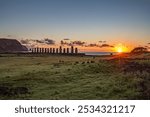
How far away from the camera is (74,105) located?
11711mm

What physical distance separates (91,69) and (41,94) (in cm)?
577

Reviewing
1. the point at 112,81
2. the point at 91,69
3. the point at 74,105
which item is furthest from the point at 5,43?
the point at 74,105

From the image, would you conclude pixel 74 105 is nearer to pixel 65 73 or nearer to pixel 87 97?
pixel 87 97

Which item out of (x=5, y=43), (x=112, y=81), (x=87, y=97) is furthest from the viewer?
(x=5, y=43)

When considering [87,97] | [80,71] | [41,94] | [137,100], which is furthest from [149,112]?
[80,71]

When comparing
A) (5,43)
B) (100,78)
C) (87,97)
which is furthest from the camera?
(5,43)

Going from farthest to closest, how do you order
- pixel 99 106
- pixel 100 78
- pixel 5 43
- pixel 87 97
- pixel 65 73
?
pixel 5 43
pixel 65 73
pixel 100 78
pixel 87 97
pixel 99 106

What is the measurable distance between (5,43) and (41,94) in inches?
1456

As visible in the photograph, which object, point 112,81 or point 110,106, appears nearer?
point 110,106

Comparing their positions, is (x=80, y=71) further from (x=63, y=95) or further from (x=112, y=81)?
(x=63, y=95)

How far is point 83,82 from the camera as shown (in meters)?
15.8

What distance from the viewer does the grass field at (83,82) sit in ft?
44.4

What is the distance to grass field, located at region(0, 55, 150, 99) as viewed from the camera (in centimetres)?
1354

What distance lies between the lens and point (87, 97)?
43.1 feet
